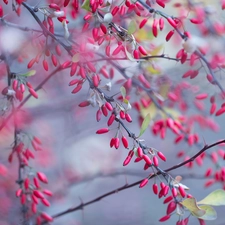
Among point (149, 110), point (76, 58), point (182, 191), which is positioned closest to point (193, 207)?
point (182, 191)

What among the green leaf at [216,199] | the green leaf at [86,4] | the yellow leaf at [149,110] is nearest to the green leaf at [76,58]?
the green leaf at [86,4]

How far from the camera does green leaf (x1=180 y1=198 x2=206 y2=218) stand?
73cm

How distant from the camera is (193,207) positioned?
74 centimetres

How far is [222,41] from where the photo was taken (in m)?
1.25

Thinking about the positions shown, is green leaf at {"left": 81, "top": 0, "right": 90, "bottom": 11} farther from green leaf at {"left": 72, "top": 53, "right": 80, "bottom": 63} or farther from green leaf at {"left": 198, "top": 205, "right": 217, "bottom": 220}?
green leaf at {"left": 198, "top": 205, "right": 217, "bottom": 220}

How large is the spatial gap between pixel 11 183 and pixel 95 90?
67cm

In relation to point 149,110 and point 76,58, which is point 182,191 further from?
point 149,110

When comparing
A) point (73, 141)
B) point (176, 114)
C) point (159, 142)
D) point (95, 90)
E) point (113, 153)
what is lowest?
point (159, 142)

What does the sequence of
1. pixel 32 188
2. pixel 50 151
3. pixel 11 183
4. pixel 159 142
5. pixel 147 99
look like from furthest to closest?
1. pixel 159 142
2. pixel 50 151
3. pixel 11 183
4. pixel 147 99
5. pixel 32 188

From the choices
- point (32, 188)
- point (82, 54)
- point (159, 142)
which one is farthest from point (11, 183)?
point (159, 142)

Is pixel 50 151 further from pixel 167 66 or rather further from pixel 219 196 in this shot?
pixel 219 196

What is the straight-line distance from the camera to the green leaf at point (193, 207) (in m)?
0.73

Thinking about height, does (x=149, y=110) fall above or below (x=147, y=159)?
below

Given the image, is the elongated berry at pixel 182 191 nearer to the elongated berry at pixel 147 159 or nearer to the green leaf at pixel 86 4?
the elongated berry at pixel 147 159
